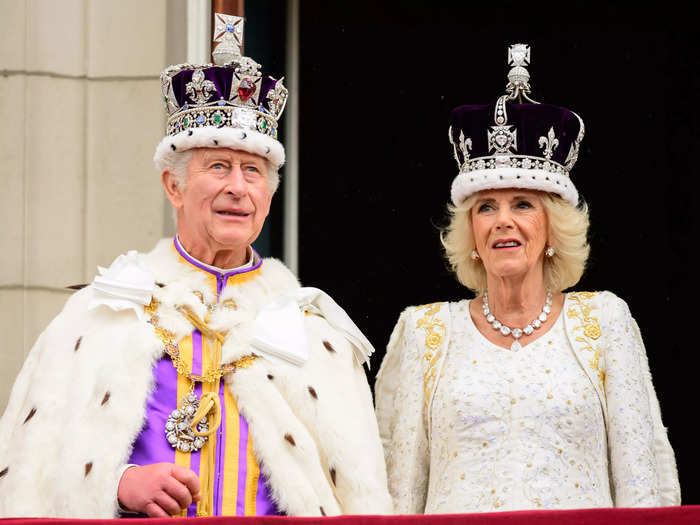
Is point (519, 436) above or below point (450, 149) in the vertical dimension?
below

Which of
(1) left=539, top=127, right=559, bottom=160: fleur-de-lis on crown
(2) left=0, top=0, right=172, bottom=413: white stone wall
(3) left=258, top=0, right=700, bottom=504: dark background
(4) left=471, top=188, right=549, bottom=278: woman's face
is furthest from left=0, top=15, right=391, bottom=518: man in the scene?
(3) left=258, top=0, right=700, bottom=504: dark background

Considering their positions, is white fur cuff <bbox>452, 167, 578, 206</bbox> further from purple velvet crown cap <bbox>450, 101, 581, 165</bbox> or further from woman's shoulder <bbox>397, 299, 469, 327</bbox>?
woman's shoulder <bbox>397, 299, 469, 327</bbox>

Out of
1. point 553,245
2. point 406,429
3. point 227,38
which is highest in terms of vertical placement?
point 227,38

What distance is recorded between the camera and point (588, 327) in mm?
4445

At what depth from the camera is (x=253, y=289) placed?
4.27 metres

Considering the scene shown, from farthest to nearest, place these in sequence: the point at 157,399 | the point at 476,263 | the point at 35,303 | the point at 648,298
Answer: the point at 648,298 → the point at 35,303 → the point at 476,263 → the point at 157,399

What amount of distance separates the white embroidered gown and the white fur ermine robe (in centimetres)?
27

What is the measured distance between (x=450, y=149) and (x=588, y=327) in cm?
211

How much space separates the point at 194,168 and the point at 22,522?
4.38 feet

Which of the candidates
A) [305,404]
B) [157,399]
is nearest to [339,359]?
[305,404]

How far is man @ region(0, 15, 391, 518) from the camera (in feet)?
12.7

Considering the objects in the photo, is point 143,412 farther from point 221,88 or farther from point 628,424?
point 628,424

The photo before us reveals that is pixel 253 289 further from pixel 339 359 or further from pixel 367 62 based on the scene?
pixel 367 62

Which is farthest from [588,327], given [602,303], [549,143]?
[549,143]
